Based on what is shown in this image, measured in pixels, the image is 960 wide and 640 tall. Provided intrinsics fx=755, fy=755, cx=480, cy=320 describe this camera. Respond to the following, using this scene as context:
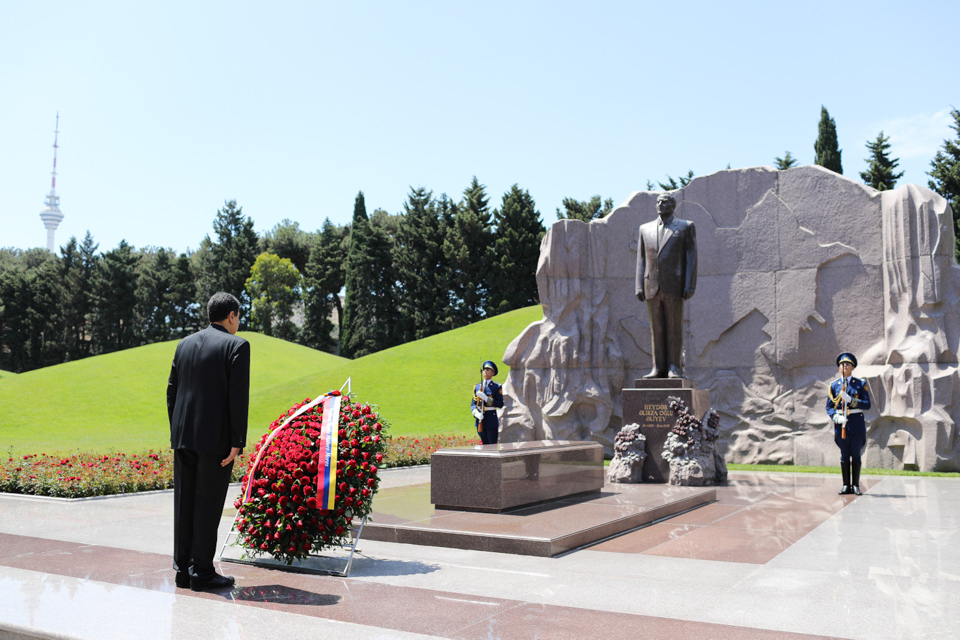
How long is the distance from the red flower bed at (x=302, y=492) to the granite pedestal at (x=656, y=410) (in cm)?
618

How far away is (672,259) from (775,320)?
16.8ft

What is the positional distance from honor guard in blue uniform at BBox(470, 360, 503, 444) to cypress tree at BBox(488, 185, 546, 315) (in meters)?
29.7

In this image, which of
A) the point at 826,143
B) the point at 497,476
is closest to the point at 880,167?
the point at 826,143

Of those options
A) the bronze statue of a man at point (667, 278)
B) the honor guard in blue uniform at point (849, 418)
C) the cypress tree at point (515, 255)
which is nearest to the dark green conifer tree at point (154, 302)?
the cypress tree at point (515, 255)

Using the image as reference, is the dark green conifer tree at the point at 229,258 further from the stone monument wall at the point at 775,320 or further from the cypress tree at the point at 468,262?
the stone monument wall at the point at 775,320

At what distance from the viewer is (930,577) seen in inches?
207

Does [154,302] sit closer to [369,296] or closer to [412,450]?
[369,296]

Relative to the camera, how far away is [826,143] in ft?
114

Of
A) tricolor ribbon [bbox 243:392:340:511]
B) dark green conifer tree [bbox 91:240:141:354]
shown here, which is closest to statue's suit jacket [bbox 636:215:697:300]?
tricolor ribbon [bbox 243:392:340:511]

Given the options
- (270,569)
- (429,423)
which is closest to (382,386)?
(429,423)

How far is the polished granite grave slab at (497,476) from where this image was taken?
7.57m

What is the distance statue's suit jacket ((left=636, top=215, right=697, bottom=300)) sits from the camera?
36.1ft

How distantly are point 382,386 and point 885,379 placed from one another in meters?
16.5

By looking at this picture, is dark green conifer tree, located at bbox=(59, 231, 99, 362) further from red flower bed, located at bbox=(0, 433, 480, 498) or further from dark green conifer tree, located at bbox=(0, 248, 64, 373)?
red flower bed, located at bbox=(0, 433, 480, 498)
